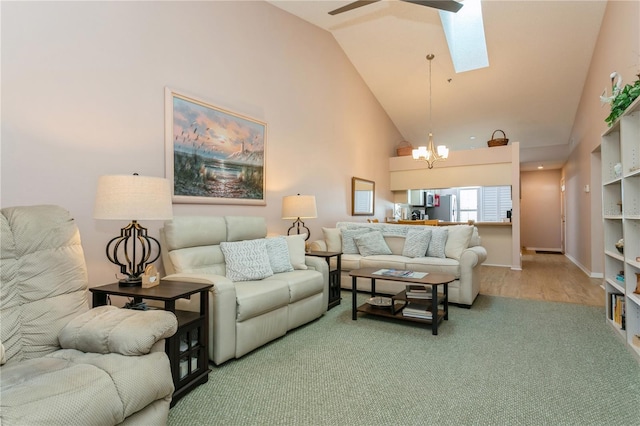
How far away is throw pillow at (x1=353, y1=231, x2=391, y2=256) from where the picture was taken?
4590mm

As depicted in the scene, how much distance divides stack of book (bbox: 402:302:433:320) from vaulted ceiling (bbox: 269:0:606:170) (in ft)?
13.1

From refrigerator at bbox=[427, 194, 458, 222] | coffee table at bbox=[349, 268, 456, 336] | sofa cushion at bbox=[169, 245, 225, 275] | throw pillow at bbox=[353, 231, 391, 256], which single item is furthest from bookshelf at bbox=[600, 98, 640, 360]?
refrigerator at bbox=[427, 194, 458, 222]

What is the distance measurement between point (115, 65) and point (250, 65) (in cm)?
162

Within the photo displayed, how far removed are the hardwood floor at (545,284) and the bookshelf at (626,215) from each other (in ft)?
3.64

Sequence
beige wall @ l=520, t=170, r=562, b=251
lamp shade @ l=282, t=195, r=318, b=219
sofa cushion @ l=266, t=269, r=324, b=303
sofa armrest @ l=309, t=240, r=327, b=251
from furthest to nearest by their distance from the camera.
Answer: beige wall @ l=520, t=170, r=562, b=251
sofa armrest @ l=309, t=240, r=327, b=251
lamp shade @ l=282, t=195, r=318, b=219
sofa cushion @ l=266, t=269, r=324, b=303

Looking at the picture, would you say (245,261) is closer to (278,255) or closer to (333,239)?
(278,255)

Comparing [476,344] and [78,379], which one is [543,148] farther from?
[78,379]

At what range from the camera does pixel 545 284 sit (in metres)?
4.93

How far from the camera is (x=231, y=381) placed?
2078mm

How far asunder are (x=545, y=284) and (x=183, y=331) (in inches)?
200

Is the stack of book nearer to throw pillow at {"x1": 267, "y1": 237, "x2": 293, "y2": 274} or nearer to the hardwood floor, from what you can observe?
throw pillow at {"x1": 267, "y1": 237, "x2": 293, "y2": 274}

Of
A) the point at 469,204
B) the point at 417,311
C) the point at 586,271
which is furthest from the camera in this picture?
the point at 469,204

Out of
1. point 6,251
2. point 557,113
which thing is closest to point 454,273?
point 6,251

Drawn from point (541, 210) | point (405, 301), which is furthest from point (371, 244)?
point (541, 210)
